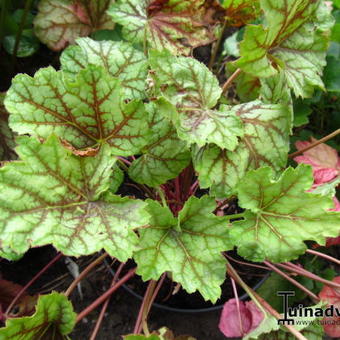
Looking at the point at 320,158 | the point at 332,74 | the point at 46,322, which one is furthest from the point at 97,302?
the point at 332,74

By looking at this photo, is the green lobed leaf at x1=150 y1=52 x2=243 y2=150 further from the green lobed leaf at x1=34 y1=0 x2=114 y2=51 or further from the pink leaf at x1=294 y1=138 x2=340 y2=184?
the green lobed leaf at x1=34 y1=0 x2=114 y2=51

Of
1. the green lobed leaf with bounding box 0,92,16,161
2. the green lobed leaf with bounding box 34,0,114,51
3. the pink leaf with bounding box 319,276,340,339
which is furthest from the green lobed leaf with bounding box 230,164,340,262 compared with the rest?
the green lobed leaf with bounding box 34,0,114,51

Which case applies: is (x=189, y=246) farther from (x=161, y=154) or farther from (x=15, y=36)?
(x=15, y=36)

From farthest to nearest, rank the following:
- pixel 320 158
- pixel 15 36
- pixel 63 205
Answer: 1. pixel 15 36
2. pixel 320 158
3. pixel 63 205

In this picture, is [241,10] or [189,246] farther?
[241,10]

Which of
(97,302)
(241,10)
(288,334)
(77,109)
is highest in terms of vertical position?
(241,10)

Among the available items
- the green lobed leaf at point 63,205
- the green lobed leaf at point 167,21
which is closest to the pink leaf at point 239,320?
the green lobed leaf at point 63,205

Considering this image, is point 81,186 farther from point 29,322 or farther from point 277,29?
point 277,29
